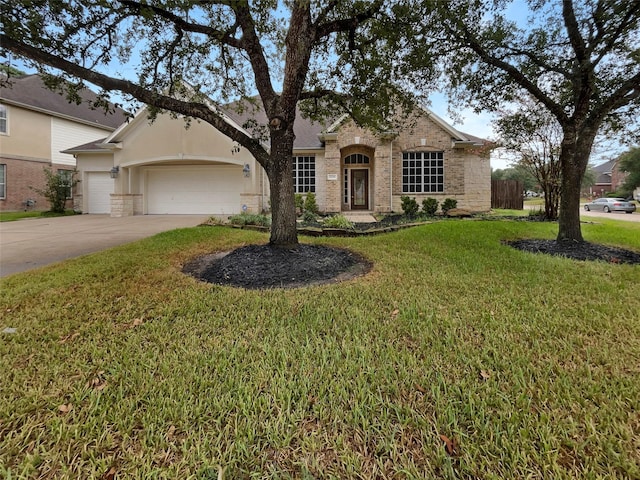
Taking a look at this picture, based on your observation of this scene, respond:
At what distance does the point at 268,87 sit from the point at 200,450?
5479mm

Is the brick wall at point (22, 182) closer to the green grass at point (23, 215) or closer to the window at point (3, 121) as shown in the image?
the window at point (3, 121)

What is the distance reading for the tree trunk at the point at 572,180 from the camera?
6.41m

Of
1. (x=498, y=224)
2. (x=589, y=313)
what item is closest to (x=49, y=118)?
(x=498, y=224)

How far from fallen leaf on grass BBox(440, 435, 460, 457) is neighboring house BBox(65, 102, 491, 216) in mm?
13272

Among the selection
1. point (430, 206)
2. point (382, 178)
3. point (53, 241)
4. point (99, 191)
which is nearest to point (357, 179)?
point (382, 178)

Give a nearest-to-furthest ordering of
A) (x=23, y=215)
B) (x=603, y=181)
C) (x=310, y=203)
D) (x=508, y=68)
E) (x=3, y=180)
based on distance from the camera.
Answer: (x=508, y=68) < (x=23, y=215) < (x=310, y=203) < (x=3, y=180) < (x=603, y=181)

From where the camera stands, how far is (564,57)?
6699 millimetres

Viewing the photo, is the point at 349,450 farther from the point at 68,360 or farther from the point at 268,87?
the point at 268,87

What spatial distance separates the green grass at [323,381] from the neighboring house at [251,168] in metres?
11.2

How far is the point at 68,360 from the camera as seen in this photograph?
101 inches

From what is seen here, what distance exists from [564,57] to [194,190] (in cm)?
1487

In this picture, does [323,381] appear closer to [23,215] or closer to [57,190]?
[23,215]

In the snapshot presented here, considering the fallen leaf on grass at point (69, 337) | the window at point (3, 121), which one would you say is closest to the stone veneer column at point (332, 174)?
the fallen leaf on grass at point (69, 337)

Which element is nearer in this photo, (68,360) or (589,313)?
(68,360)
